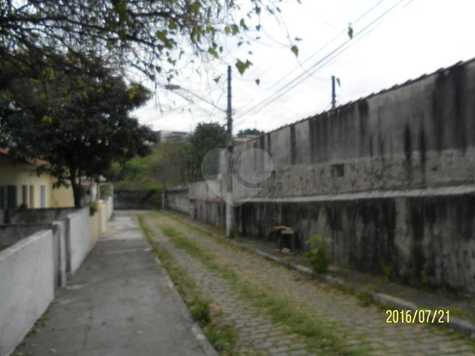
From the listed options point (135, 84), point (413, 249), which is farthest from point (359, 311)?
point (135, 84)

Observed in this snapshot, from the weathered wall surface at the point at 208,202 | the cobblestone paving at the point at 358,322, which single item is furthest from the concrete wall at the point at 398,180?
the weathered wall surface at the point at 208,202

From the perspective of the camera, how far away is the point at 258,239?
14.8 m

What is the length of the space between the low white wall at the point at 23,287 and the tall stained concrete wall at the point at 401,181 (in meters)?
5.23

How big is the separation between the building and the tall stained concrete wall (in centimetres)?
913

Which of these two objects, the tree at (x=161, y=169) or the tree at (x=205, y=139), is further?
the tree at (x=161, y=169)

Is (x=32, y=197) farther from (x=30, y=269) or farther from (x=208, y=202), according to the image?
(x=30, y=269)

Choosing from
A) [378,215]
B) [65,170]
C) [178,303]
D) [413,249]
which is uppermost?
[65,170]

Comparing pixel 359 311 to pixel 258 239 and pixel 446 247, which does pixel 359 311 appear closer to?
pixel 446 247

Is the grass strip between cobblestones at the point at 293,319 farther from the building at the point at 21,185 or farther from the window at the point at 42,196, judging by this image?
the window at the point at 42,196

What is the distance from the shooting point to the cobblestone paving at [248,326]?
482 cm

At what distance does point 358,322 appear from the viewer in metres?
5.62

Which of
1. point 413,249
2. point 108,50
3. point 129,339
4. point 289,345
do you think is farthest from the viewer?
point 413,249

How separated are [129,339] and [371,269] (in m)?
4.52

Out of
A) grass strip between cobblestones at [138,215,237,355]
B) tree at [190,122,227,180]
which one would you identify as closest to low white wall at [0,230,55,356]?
grass strip between cobblestones at [138,215,237,355]
